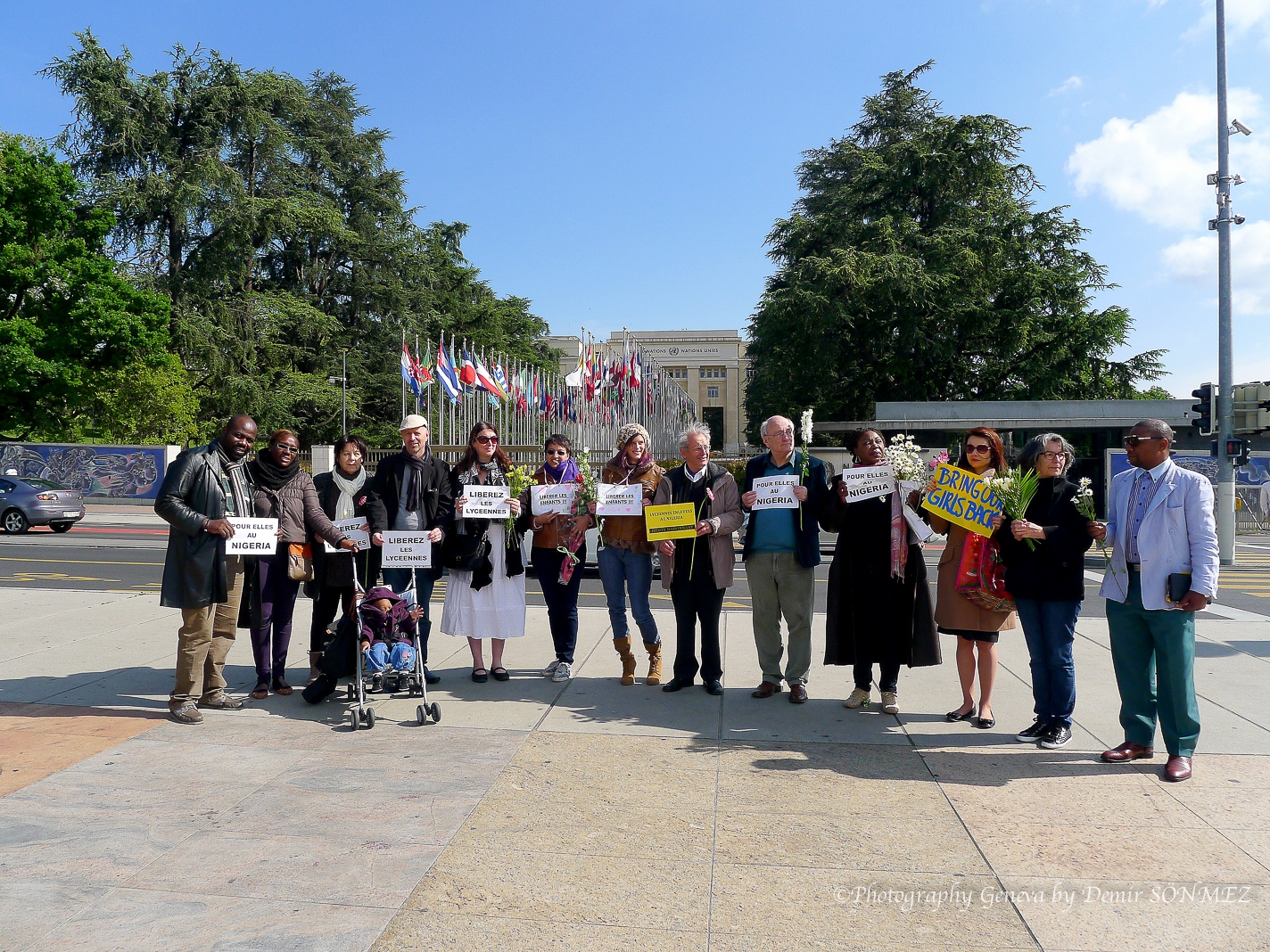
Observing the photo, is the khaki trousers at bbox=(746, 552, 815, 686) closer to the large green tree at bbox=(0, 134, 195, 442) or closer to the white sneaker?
the white sneaker

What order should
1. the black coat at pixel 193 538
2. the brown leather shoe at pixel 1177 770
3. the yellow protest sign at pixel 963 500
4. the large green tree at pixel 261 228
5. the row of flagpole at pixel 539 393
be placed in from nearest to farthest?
the brown leather shoe at pixel 1177 770
the yellow protest sign at pixel 963 500
the black coat at pixel 193 538
the row of flagpole at pixel 539 393
the large green tree at pixel 261 228

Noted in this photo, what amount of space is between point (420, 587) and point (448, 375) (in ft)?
51.3

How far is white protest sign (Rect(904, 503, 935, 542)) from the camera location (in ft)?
20.6

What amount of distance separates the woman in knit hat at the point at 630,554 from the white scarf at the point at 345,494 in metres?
1.92

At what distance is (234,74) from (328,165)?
252 inches

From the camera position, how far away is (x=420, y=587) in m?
7.22

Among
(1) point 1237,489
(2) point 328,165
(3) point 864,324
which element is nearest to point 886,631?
(1) point 1237,489

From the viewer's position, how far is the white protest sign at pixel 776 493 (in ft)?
21.4

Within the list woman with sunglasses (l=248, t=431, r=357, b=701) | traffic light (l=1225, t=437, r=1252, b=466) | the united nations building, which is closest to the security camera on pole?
traffic light (l=1225, t=437, r=1252, b=466)

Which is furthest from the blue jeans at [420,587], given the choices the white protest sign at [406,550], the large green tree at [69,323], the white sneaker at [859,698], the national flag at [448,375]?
the large green tree at [69,323]

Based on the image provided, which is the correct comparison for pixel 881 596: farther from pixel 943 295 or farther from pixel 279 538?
pixel 943 295

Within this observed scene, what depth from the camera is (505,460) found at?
24.3 feet

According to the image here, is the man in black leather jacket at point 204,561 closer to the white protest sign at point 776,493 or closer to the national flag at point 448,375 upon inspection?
the white protest sign at point 776,493

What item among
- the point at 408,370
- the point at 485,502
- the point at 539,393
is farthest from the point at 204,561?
the point at 539,393
